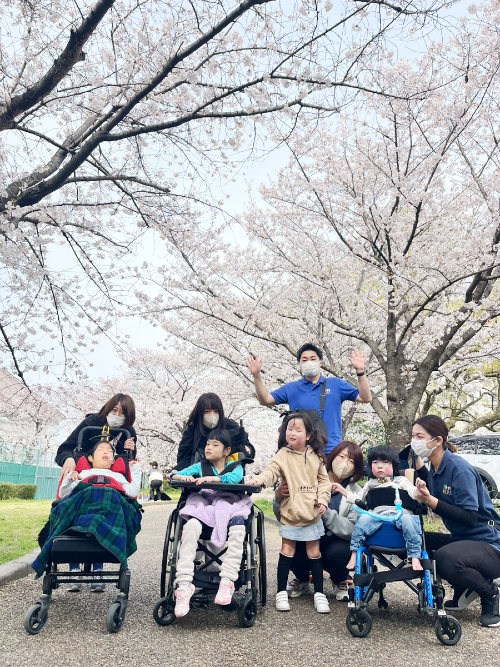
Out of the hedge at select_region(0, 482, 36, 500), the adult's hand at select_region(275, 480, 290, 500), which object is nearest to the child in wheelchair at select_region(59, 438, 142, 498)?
the adult's hand at select_region(275, 480, 290, 500)

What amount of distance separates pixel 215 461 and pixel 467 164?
9103 millimetres

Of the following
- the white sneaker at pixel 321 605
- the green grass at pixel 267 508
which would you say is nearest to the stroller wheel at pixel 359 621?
the white sneaker at pixel 321 605

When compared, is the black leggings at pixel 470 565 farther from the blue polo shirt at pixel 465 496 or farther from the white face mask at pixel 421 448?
the white face mask at pixel 421 448

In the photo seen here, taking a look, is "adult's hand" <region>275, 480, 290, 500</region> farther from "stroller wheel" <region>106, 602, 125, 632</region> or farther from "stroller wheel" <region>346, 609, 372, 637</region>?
"stroller wheel" <region>106, 602, 125, 632</region>

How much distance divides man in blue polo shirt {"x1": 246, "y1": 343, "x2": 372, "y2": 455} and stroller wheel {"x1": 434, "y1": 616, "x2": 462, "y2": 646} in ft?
4.94

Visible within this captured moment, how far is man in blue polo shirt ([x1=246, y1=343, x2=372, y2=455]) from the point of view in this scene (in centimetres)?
406

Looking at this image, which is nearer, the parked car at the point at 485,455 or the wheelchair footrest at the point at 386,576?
the wheelchair footrest at the point at 386,576

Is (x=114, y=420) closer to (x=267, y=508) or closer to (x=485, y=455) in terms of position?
(x=485, y=455)

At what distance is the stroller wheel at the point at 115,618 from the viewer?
2758 mm

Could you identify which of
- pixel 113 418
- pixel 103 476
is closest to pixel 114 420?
pixel 113 418

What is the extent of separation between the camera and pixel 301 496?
133 inches

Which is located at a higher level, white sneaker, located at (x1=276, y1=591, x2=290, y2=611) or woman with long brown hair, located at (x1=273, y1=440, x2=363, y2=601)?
woman with long brown hair, located at (x1=273, y1=440, x2=363, y2=601)

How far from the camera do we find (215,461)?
355 cm

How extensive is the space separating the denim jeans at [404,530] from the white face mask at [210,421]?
3.86ft
